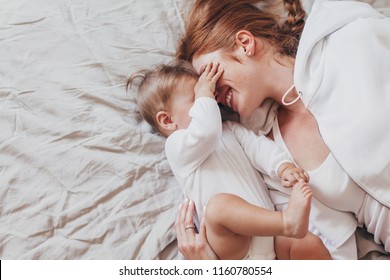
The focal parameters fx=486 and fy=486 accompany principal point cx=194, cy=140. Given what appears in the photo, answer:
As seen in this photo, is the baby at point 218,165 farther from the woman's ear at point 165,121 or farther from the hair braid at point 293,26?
the hair braid at point 293,26

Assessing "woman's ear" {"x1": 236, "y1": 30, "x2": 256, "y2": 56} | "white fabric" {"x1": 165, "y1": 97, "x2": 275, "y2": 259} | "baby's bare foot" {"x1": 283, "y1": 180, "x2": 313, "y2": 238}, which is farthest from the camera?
"woman's ear" {"x1": 236, "y1": 30, "x2": 256, "y2": 56}

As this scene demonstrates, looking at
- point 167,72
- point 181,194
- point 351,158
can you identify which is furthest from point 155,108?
point 351,158

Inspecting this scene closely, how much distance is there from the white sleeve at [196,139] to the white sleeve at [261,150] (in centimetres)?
10

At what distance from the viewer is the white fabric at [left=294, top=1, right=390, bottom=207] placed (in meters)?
0.93

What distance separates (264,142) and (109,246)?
15.4 inches

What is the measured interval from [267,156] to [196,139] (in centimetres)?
16

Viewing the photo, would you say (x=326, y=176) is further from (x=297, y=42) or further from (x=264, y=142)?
(x=297, y=42)

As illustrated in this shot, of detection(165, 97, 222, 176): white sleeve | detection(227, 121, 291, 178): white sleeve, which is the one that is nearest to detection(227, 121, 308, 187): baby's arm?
detection(227, 121, 291, 178): white sleeve

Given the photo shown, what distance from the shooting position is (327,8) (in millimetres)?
1111

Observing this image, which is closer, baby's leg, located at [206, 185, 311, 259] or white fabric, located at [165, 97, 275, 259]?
baby's leg, located at [206, 185, 311, 259]

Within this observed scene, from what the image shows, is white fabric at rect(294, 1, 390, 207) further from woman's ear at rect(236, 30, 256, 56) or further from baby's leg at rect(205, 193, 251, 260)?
baby's leg at rect(205, 193, 251, 260)

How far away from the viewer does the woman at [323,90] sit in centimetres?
94

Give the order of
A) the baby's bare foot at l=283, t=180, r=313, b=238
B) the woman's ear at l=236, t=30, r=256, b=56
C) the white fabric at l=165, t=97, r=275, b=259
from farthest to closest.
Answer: the woman's ear at l=236, t=30, r=256, b=56 → the white fabric at l=165, t=97, r=275, b=259 → the baby's bare foot at l=283, t=180, r=313, b=238

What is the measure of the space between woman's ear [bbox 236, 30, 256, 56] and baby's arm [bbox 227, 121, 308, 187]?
169 mm
